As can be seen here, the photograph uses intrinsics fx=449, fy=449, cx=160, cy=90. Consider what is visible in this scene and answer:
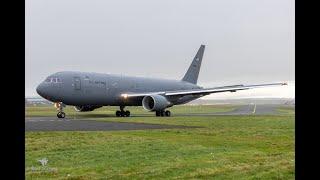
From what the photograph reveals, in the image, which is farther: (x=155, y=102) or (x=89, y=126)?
(x=155, y=102)

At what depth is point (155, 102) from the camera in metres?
36.6

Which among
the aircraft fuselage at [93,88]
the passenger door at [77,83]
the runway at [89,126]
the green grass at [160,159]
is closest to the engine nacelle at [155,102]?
the aircraft fuselage at [93,88]

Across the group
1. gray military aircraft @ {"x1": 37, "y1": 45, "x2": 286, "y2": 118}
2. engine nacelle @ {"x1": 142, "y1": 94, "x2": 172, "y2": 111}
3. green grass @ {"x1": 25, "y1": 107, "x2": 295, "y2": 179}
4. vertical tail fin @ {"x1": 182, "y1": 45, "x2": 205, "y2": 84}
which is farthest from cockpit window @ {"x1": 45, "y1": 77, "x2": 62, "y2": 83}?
green grass @ {"x1": 25, "y1": 107, "x2": 295, "y2": 179}

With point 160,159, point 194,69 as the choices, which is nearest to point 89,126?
point 160,159

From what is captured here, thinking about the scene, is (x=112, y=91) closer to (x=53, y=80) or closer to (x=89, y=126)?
(x=53, y=80)

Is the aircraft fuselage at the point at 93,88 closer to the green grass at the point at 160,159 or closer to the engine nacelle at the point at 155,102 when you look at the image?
the engine nacelle at the point at 155,102

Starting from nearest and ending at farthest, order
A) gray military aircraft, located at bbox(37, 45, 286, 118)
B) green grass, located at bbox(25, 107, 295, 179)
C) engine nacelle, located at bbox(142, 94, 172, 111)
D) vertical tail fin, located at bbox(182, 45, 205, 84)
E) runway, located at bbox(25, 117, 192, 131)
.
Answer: green grass, located at bbox(25, 107, 295, 179), runway, located at bbox(25, 117, 192, 131), gray military aircraft, located at bbox(37, 45, 286, 118), engine nacelle, located at bbox(142, 94, 172, 111), vertical tail fin, located at bbox(182, 45, 205, 84)

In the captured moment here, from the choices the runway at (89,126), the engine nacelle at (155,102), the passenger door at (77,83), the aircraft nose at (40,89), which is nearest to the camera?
the runway at (89,126)

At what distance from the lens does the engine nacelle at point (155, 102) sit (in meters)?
36.7

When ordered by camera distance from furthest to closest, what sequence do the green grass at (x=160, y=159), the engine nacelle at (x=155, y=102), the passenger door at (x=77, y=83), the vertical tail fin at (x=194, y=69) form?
the vertical tail fin at (x=194, y=69) < the engine nacelle at (x=155, y=102) < the passenger door at (x=77, y=83) < the green grass at (x=160, y=159)

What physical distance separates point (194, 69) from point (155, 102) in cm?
1339

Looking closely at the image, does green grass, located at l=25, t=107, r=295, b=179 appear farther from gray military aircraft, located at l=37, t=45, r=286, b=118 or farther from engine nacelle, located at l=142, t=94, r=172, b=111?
engine nacelle, located at l=142, t=94, r=172, b=111

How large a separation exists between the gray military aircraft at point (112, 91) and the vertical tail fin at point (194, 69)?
3.08 metres

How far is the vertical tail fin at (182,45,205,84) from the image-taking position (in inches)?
1905
